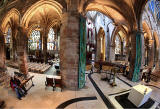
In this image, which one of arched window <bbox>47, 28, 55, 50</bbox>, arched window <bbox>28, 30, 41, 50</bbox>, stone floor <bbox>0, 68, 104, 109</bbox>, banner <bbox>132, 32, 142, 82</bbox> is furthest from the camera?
arched window <bbox>47, 28, 55, 50</bbox>

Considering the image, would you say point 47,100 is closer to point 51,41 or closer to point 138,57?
point 138,57

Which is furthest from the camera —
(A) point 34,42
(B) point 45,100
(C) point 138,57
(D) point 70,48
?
(A) point 34,42

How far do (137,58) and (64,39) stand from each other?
657cm

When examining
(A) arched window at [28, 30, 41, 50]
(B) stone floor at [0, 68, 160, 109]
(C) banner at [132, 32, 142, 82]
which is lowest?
(B) stone floor at [0, 68, 160, 109]

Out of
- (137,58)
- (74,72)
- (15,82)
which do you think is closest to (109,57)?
(137,58)

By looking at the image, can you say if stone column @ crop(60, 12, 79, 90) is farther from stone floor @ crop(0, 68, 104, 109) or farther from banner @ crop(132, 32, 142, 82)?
banner @ crop(132, 32, 142, 82)

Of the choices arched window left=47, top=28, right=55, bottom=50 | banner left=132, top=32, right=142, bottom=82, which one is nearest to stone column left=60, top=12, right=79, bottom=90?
banner left=132, top=32, right=142, bottom=82

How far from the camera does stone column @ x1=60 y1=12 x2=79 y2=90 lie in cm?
532

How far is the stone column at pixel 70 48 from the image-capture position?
532 centimetres

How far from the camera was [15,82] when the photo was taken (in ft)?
15.6

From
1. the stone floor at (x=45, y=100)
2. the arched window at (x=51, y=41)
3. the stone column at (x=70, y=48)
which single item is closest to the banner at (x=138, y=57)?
the stone floor at (x=45, y=100)

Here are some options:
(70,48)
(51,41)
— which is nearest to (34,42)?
(51,41)

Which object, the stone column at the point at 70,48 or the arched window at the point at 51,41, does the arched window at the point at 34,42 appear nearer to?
the arched window at the point at 51,41

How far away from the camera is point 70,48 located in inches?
209
